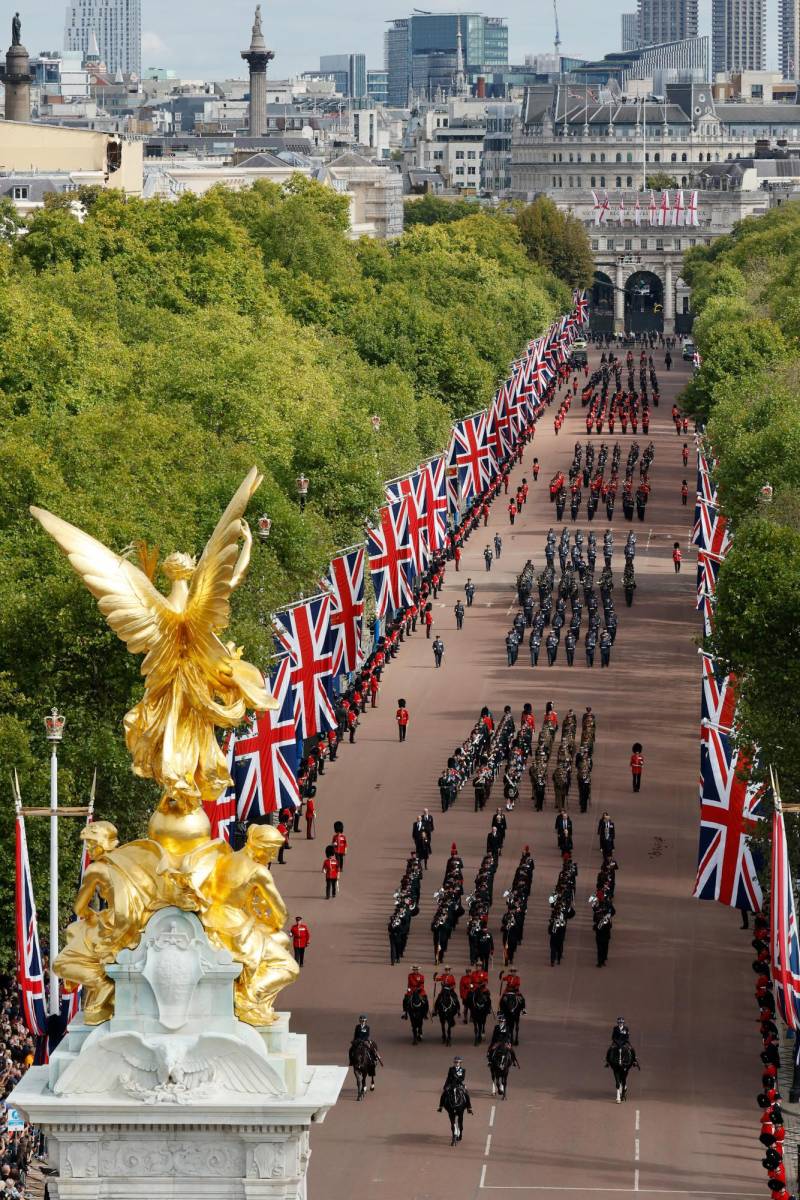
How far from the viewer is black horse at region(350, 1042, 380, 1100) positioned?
1800 inches

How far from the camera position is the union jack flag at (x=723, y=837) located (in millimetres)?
49062

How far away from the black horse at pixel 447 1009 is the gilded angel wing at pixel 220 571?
21.4 meters

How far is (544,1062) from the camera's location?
159ft

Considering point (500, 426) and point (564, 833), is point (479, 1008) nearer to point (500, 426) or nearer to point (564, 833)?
point (564, 833)

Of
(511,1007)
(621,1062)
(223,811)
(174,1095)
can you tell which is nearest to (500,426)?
(511,1007)

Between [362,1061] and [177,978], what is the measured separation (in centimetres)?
1795

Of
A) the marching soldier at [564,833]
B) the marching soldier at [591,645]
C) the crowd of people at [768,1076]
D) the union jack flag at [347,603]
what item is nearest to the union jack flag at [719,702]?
the crowd of people at [768,1076]

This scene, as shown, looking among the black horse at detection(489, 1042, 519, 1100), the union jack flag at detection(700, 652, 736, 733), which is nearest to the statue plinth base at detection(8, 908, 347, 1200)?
the black horse at detection(489, 1042, 519, 1100)

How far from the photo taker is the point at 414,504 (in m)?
81.8

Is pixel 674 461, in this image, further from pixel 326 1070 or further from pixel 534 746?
pixel 326 1070

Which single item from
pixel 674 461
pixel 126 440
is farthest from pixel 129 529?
pixel 674 461

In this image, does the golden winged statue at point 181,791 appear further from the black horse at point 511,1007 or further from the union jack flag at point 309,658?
the union jack flag at point 309,658

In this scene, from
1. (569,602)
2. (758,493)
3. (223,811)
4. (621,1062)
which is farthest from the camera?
(569,602)

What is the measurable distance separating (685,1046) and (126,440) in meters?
25.7
